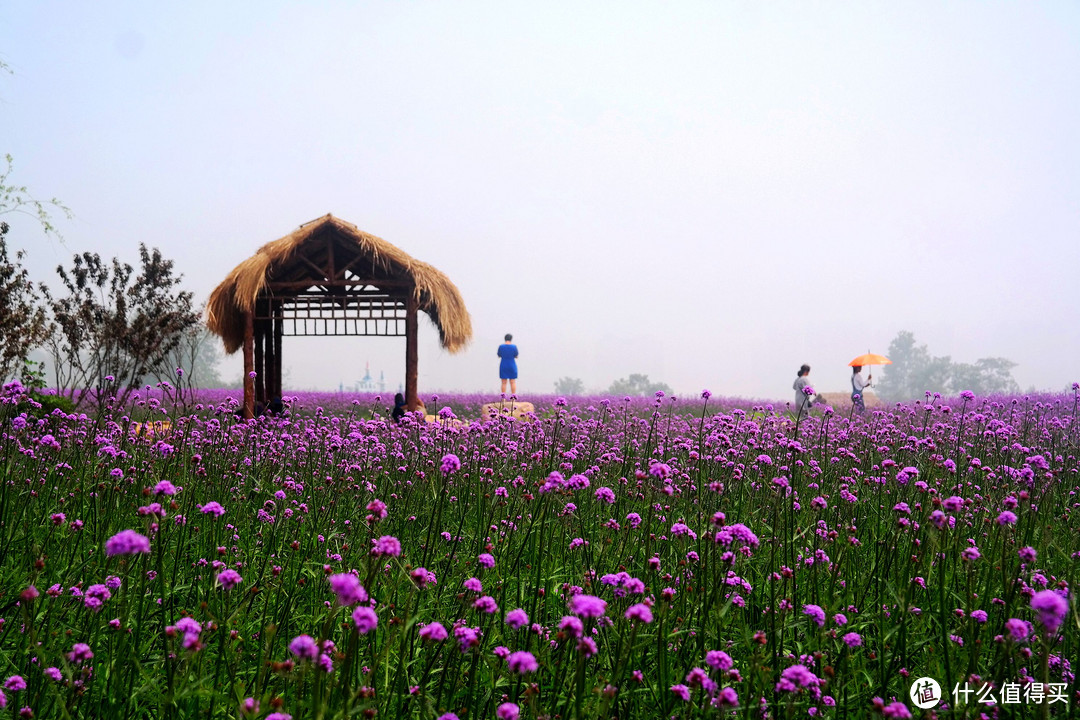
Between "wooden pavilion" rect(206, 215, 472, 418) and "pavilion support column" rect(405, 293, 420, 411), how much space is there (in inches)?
0.8

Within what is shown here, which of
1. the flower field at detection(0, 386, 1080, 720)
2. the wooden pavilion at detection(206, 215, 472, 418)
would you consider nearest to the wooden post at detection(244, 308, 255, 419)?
the wooden pavilion at detection(206, 215, 472, 418)

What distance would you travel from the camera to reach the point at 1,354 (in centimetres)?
1225

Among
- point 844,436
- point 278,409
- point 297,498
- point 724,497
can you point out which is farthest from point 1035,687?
point 278,409

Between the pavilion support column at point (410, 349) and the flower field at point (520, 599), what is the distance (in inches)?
277

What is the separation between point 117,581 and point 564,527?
2390 mm

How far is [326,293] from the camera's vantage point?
14547mm

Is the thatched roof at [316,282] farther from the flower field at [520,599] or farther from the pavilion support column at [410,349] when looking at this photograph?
the flower field at [520,599]

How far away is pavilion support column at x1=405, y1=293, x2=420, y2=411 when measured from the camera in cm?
1386

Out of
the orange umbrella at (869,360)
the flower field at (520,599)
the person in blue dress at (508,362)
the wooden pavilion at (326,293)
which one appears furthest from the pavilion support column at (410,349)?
the orange umbrella at (869,360)

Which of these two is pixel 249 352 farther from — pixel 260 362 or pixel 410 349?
pixel 410 349

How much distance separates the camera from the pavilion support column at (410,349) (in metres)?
13.9

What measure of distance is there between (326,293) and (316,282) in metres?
0.60

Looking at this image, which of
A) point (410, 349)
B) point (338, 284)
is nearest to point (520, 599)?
point (410, 349)

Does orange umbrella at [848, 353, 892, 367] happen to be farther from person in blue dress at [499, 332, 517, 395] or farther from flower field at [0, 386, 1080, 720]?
flower field at [0, 386, 1080, 720]
